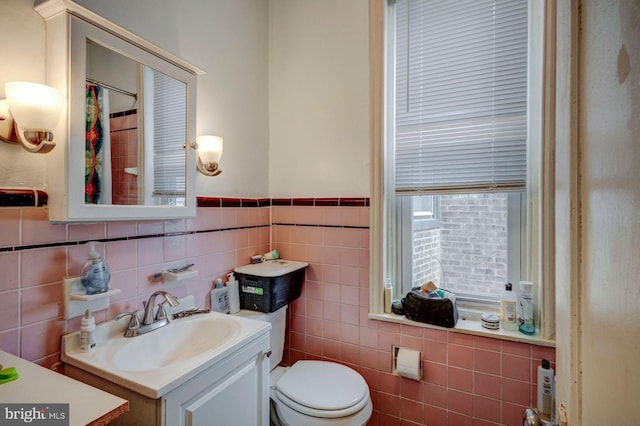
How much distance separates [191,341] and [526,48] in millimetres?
2005

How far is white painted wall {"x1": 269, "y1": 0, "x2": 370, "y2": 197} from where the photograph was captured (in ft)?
5.73

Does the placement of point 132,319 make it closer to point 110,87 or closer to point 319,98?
point 110,87

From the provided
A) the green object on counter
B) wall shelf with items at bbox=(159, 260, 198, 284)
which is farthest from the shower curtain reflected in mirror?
the green object on counter

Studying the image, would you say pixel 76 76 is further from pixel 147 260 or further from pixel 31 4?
pixel 147 260

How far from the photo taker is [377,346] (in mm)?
1696

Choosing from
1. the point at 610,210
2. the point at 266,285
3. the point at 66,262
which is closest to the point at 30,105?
the point at 66,262

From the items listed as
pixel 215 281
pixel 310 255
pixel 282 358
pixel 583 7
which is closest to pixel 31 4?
pixel 215 281

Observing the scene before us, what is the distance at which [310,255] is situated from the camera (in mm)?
1891

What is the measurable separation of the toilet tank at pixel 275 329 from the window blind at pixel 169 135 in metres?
0.73

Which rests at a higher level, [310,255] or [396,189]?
[396,189]

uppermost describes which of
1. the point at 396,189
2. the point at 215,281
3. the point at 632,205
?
the point at 396,189

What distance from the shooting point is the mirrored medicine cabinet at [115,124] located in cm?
97

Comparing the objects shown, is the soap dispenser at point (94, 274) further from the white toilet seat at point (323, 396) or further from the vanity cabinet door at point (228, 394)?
the white toilet seat at point (323, 396)

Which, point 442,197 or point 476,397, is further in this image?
point 442,197
